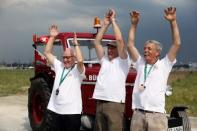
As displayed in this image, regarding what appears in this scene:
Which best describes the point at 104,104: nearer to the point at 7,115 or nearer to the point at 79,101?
the point at 79,101

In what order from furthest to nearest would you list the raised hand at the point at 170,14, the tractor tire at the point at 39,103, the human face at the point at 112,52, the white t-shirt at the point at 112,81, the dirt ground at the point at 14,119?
1. the dirt ground at the point at 14,119
2. the tractor tire at the point at 39,103
3. the human face at the point at 112,52
4. the white t-shirt at the point at 112,81
5. the raised hand at the point at 170,14

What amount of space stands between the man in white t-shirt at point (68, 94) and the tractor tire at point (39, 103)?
5.80 feet

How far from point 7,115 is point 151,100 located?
Answer: 25.0 ft

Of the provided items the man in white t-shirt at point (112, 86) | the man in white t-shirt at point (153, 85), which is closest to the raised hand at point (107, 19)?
the man in white t-shirt at point (112, 86)

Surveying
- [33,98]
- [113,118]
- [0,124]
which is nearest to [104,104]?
[113,118]

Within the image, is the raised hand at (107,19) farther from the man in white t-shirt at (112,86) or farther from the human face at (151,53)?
the human face at (151,53)

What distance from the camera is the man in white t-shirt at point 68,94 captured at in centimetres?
602

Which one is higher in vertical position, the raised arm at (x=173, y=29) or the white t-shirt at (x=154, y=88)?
the raised arm at (x=173, y=29)

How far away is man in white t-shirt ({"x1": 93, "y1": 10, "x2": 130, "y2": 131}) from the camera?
5.97m

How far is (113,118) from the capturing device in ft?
19.7

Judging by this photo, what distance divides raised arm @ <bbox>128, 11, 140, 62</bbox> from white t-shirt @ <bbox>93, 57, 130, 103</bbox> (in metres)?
0.47

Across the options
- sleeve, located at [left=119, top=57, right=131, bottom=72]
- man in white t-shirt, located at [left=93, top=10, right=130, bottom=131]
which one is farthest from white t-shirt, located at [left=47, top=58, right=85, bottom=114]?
sleeve, located at [left=119, top=57, right=131, bottom=72]

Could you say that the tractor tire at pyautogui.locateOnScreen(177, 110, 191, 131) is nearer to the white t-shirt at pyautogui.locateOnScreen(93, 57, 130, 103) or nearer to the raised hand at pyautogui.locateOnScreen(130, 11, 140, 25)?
the white t-shirt at pyautogui.locateOnScreen(93, 57, 130, 103)

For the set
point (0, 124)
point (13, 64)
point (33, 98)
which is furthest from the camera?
point (13, 64)
